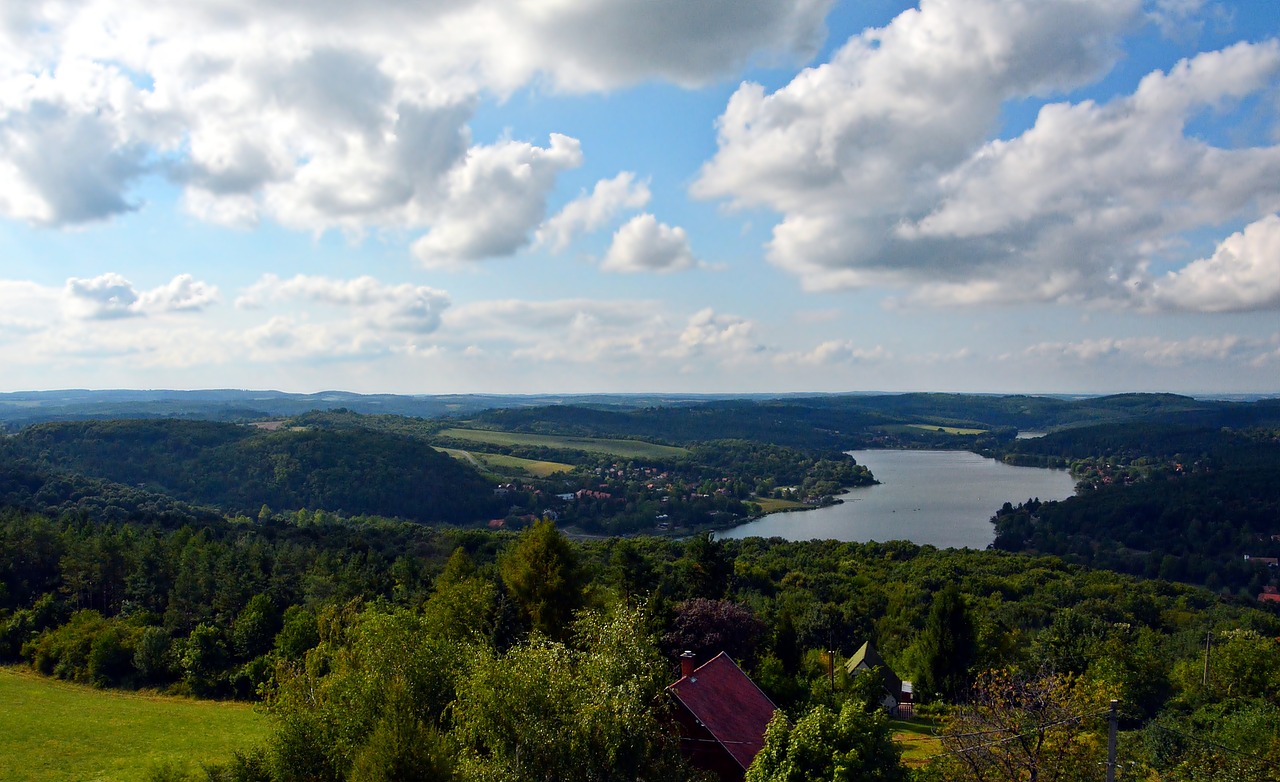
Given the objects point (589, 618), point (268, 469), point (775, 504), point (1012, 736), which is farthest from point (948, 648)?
point (268, 469)

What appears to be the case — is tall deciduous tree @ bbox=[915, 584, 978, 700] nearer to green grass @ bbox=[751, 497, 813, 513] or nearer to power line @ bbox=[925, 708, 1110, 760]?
power line @ bbox=[925, 708, 1110, 760]

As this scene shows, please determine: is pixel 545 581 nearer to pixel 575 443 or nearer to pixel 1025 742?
pixel 1025 742

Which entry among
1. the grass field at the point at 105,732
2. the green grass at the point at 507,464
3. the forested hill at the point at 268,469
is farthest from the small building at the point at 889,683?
the green grass at the point at 507,464

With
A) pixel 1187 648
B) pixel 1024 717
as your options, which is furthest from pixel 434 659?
pixel 1187 648

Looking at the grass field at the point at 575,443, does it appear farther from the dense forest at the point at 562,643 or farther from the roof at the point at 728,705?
the roof at the point at 728,705

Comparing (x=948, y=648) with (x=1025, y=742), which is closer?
(x=1025, y=742)

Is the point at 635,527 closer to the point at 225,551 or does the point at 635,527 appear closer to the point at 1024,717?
the point at 225,551
